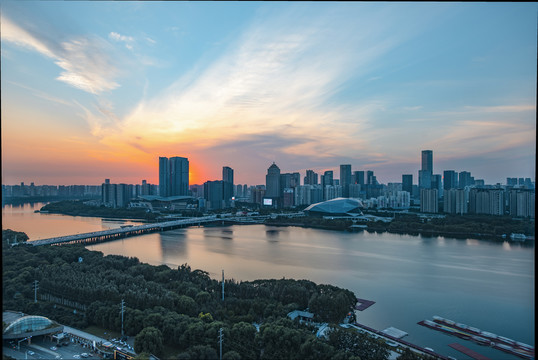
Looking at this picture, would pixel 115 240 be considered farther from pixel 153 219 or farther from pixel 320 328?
pixel 320 328

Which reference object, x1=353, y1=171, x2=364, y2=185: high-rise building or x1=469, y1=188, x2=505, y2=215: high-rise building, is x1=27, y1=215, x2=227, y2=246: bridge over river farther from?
x1=353, y1=171, x2=364, y2=185: high-rise building

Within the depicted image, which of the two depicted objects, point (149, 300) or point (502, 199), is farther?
point (502, 199)

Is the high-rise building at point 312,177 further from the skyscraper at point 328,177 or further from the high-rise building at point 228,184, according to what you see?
the high-rise building at point 228,184

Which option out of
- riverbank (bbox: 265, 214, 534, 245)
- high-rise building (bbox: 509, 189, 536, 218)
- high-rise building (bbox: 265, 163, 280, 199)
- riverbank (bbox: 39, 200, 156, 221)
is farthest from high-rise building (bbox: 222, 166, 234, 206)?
high-rise building (bbox: 509, 189, 536, 218)

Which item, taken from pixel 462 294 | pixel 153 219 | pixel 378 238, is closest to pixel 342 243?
pixel 378 238

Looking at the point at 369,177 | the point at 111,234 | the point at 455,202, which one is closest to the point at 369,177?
the point at 369,177

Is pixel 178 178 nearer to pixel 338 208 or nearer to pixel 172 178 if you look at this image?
pixel 172 178

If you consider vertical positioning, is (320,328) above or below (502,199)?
below
